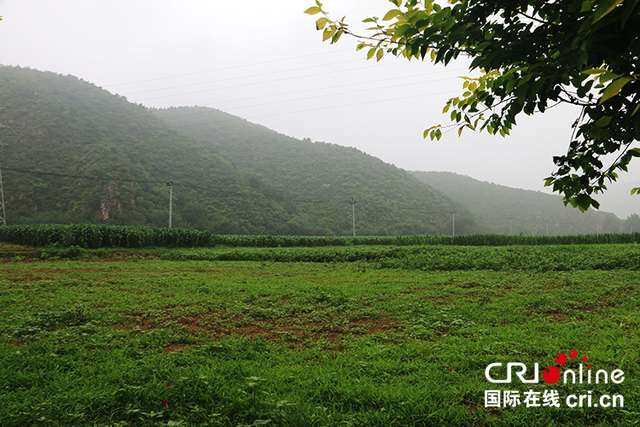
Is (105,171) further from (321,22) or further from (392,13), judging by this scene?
(392,13)

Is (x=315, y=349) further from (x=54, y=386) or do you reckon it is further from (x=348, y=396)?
(x=54, y=386)

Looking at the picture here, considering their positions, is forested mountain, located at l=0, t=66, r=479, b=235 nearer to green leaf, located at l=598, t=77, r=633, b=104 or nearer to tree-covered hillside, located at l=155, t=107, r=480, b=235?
tree-covered hillside, located at l=155, t=107, r=480, b=235

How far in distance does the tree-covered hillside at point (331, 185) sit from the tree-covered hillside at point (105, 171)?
24.8 ft

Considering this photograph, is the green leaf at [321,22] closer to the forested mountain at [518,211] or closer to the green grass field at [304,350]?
the green grass field at [304,350]

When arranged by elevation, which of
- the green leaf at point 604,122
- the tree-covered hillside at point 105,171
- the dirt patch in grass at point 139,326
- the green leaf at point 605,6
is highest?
the tree-covered hillside at point 105,171

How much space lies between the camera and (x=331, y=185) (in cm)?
6575

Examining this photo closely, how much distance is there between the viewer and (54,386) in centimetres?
289

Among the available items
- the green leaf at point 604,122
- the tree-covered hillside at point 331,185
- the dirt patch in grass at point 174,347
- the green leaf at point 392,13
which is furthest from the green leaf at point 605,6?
the tree-covered hillside at point 331,185

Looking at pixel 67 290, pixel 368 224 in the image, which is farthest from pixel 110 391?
pixel 368 224

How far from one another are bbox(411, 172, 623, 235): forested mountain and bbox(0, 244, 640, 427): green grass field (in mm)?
74958

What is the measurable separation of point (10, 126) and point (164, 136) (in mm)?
21190

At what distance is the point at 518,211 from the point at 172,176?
80893mm

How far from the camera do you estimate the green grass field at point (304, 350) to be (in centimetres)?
250

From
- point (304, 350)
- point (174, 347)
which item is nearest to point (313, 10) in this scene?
point (304, 350)
